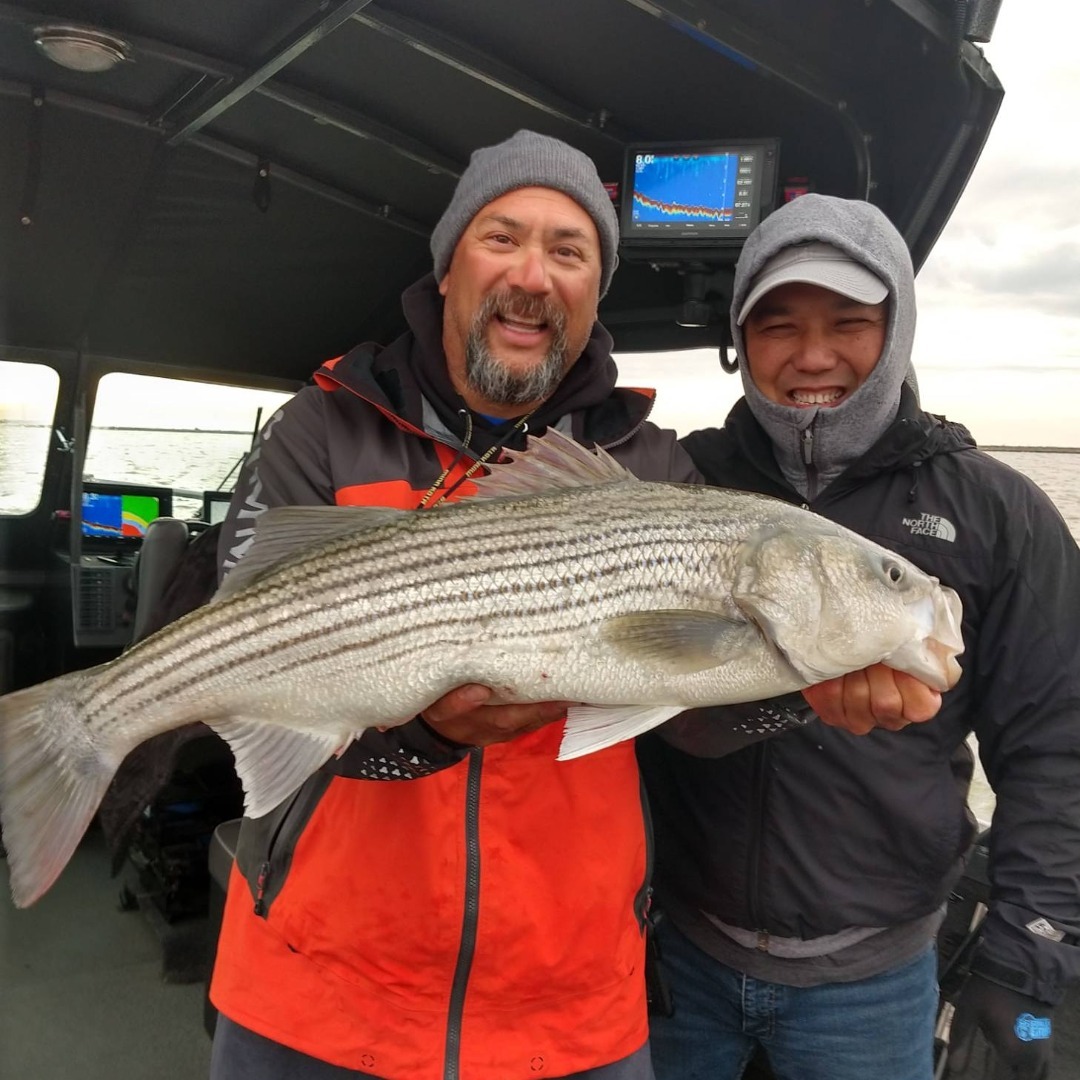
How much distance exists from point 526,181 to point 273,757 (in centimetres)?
194

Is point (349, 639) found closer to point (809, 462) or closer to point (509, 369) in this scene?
point (509, 369)

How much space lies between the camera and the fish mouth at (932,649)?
2.10 meters

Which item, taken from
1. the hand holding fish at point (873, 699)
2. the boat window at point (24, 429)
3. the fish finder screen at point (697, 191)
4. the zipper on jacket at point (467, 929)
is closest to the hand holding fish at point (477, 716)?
the zipper on jacket at point (467, 929)

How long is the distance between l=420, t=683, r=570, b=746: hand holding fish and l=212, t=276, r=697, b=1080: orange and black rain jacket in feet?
0.14

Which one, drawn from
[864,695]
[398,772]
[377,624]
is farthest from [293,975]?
[864,695]

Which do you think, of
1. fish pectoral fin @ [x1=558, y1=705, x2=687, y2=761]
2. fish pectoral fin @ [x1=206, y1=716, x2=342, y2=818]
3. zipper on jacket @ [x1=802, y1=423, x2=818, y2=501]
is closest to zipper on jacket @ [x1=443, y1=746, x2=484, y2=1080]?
fish pectoral fin @ [x1=558, y1=705, x2=687, y2=761]

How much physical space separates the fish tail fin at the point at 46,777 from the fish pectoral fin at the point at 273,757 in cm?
33

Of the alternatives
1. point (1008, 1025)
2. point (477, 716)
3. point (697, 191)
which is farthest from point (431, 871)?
point (697, 191)

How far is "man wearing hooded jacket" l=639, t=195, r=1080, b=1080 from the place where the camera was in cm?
249

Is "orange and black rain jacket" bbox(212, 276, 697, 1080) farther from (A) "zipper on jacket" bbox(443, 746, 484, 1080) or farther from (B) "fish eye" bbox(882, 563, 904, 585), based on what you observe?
(B) "fish eye" bbox(882, 563, 904, 585)

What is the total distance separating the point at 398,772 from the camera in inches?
83.7

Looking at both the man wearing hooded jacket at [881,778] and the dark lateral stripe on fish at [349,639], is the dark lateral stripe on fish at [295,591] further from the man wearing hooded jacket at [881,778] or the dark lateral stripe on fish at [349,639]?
the man wearing hooded jacket at [881,778]

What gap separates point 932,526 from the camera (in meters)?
2.61

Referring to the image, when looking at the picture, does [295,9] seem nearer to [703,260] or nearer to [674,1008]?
[703,260]
